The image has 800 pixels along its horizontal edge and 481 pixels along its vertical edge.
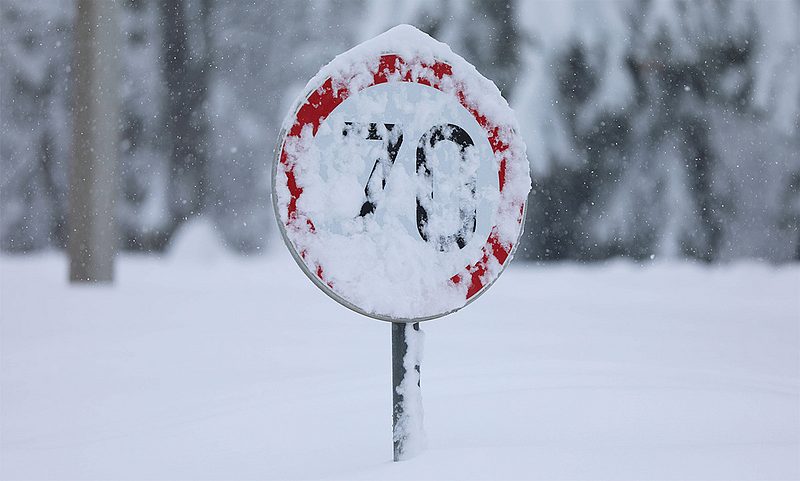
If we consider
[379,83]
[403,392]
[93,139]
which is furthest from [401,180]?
[93,139]

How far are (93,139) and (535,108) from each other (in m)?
3.75

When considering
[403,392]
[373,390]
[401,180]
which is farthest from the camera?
[373,390]

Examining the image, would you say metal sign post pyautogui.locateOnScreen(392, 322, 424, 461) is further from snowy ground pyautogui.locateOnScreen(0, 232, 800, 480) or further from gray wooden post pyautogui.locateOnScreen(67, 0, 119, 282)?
gray wooden post pyautogui.locateOnScreen(67, 0, 119, 282)

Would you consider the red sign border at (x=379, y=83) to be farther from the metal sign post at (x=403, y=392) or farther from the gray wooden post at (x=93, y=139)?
the gray wooden post at (x=93, y=139)

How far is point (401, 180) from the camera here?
1979mm

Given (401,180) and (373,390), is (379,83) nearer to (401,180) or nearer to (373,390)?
(401,180)

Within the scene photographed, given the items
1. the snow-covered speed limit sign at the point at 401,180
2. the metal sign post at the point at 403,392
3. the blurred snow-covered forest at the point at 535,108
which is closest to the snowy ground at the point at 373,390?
the metal sign post at the point at 403,392

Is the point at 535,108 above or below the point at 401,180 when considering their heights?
above

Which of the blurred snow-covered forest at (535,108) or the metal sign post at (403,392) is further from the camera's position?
the blurred snow-covered forest at (535,108)

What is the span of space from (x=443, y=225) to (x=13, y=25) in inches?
365

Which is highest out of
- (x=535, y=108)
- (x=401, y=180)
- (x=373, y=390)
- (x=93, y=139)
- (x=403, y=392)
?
(x=535, y=108)

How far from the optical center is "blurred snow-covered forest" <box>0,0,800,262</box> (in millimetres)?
8102

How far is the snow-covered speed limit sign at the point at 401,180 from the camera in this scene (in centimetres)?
193

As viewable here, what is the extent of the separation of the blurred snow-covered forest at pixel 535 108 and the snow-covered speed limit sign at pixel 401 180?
5775 millimetres
